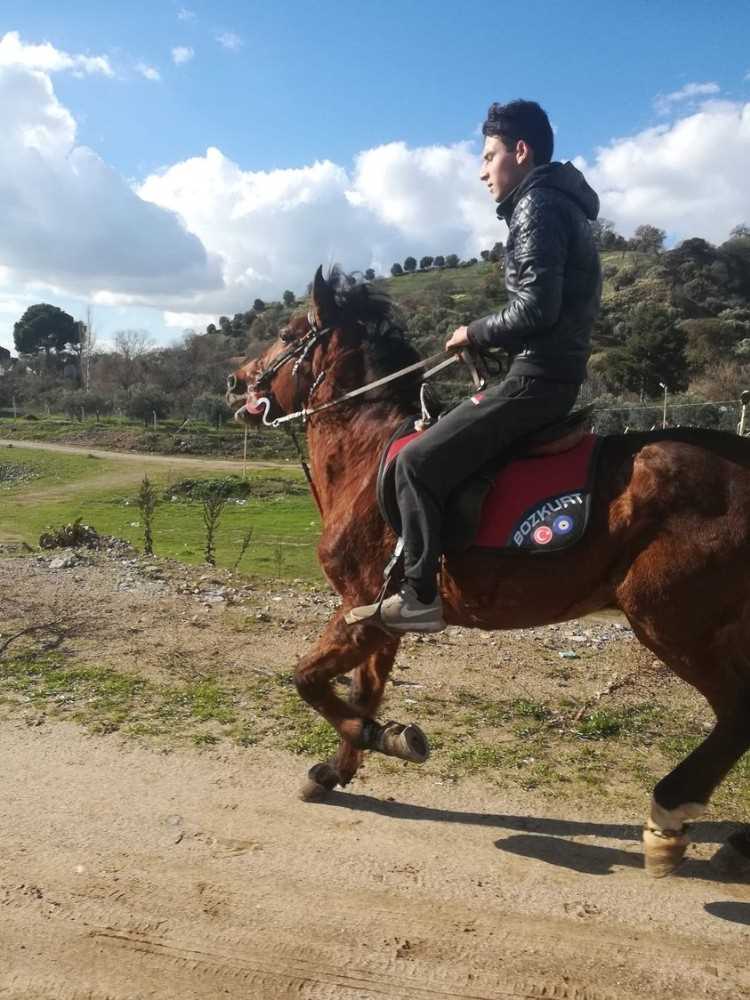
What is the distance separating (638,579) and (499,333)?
1.42 metres

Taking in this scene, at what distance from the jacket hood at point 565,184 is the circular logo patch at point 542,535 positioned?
1.63 m

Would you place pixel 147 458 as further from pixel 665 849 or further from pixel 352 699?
pixel 665 849

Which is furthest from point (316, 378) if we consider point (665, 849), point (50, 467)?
point (50, 467)

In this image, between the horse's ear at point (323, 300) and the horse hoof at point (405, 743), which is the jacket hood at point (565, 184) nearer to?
the horse's ear at point (323, 300)

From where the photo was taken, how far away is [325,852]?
4.31 meters

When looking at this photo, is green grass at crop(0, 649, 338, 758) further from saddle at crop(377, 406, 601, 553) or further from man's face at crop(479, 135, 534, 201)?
man's face at crop(479, 135, 534, 201)

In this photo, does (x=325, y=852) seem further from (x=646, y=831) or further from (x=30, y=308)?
(x=30, y=308)

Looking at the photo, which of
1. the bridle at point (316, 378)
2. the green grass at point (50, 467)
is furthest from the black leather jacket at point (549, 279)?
the green grass at point (50, 467)

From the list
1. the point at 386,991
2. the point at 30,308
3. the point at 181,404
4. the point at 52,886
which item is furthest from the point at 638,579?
the point at 30,308

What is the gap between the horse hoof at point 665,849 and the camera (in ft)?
12.7

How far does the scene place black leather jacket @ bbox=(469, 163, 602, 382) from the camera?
3891 millimetres

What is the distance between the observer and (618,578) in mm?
4027

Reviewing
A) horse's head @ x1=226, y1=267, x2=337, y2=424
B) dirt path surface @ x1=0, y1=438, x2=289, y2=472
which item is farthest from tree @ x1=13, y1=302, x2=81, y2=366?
horse's head @ x1=226, y1=267, x2=337, y2=424

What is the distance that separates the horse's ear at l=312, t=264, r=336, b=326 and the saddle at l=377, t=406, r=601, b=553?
5.80 ft
